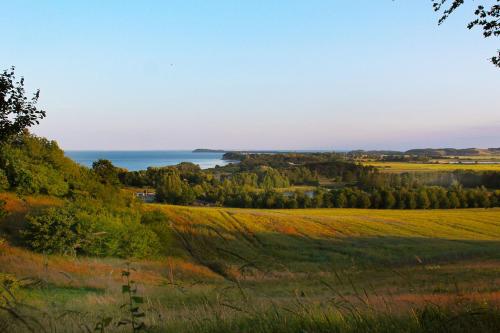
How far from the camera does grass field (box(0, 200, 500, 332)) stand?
3.78m

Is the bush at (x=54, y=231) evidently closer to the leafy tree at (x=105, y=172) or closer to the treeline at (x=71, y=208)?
the treeline at (x=71, y=208)

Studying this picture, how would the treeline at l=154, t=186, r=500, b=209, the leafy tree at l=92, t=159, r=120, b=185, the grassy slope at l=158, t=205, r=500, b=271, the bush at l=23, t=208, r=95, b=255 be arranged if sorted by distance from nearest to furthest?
the bush at l=23, t=208, r=95, b=255, the grassy slope at l=158, t=205, r=500, b=271, the leafy tree at l=92, t=159, r=120, b=185, the treeline at l=154, t=186, r=500, b=209

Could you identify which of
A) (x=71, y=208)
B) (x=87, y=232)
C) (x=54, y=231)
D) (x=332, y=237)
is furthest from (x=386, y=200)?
(x=54, y=231)

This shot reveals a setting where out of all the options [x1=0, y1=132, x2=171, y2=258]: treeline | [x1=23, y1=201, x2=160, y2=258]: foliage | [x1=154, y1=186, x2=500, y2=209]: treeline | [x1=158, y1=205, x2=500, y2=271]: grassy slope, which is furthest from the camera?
[x1=154, y1=186, x2=500, y2=209]: treeline

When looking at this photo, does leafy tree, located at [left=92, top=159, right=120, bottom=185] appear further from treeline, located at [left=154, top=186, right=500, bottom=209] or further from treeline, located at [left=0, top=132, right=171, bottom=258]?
treeline, located at [left=154, top=186, right=500, bottom=209]

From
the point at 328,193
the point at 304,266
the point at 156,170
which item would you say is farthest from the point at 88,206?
the point at 156,170

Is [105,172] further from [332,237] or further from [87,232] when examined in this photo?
[332,237]

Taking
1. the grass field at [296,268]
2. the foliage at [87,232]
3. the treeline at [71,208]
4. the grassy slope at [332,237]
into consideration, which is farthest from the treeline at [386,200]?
the foliage at [87,232]

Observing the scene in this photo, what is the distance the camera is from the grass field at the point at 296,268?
3781 mm

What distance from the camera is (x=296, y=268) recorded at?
37.0m

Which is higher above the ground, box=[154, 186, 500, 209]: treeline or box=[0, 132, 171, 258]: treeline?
box=[0, 132, 171, 258]: treeline

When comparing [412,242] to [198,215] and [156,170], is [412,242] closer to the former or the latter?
[198,215]

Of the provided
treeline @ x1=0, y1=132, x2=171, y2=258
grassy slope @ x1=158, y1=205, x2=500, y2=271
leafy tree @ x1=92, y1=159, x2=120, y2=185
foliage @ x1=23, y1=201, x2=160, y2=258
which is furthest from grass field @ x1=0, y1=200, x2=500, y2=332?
leafy tree @ x1=92, y1=159, x2=120, y2=185

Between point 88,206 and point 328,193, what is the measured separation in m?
72.1
